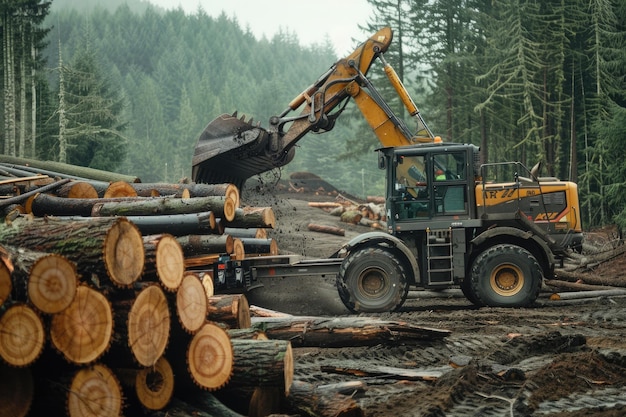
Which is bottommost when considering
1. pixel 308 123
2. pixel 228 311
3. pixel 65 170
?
pixel 228 311

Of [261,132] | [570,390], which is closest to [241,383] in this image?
[570,390]

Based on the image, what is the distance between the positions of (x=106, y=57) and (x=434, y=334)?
125 metres

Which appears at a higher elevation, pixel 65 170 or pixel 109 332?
pixel 65 170

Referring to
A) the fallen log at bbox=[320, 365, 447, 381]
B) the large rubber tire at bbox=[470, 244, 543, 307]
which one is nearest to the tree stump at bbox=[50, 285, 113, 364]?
the fallen log at bbox=[320, 365, 447, 381]

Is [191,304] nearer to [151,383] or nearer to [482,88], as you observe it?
[151,383]

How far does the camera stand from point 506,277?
12430mm

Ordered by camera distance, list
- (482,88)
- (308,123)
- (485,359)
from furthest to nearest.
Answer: (482,88) → (308,123) → (485,359)

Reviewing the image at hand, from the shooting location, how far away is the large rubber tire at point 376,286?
12.3 meters

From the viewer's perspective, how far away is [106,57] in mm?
124875

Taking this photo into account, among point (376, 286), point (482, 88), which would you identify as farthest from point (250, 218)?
point (482, 88)

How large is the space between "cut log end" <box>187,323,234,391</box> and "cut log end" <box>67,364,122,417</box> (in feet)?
2.45

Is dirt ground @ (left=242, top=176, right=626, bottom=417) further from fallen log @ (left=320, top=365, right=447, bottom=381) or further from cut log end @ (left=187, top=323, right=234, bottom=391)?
cut log end @ (left=187, top=323, right=234, bottom=391)

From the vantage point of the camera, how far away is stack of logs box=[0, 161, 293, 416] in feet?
15.8

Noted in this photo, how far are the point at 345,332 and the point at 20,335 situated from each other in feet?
16.0
